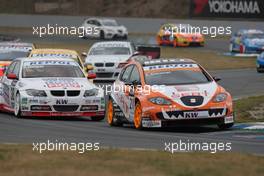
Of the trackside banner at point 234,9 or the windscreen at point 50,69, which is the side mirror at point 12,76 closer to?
the windscreen at point 50,69

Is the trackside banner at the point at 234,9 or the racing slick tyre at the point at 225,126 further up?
the racing slick tyre at the point at 225,126

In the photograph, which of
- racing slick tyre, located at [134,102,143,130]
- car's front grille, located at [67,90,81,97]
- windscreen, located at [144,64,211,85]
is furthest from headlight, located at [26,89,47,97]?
racing slick tyre, located at [134,102,143,130]

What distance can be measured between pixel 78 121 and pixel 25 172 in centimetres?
840

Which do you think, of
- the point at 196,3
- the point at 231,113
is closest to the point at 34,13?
the point at 196,3

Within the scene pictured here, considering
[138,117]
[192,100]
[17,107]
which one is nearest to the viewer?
[192,100]

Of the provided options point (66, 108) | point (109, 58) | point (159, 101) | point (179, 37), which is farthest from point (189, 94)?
point (179, 37)

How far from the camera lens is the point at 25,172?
10.6 m

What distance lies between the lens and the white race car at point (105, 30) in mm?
62031

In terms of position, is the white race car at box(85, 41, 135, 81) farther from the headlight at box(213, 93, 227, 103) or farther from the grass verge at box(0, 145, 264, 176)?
the grass verge at box(0, 145, 264, 176)

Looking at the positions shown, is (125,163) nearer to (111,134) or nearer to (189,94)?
(111,134)

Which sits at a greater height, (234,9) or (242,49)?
(242,49)

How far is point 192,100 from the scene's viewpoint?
16406mm

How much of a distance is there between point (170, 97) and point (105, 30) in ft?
152

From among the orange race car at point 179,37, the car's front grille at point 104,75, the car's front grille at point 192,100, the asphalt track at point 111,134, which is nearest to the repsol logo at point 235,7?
the orange race car at point 179,37
